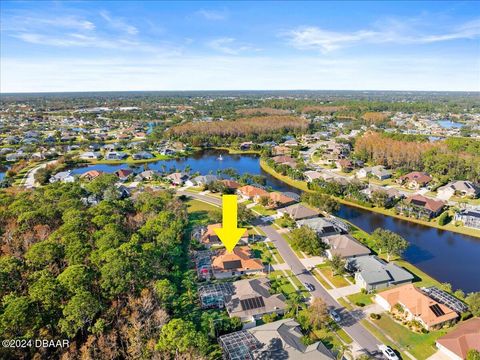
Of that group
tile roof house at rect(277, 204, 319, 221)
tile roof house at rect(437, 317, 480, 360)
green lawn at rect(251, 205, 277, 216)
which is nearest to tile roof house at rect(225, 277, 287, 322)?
tile roof house at rect(437, 317, 480, 360)

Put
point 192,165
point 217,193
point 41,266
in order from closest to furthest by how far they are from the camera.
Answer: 1. point 41,266
2. point 217,193
3. point 192,165

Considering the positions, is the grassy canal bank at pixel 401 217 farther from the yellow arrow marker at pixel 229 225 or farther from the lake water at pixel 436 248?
the yellow arrow marker at pixel 229 225

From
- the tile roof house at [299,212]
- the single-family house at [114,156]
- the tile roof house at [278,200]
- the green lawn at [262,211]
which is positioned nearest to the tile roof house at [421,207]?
the tile roof house at [299,212]

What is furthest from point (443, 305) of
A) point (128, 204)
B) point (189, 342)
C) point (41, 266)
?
point (128, 204)

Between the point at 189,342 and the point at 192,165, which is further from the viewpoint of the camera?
the point at 192,165

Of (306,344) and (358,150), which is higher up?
(358,150)

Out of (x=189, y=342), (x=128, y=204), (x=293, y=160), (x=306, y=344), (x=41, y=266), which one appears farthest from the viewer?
(x=293, y=160)

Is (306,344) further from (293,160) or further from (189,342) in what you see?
(293,160)
